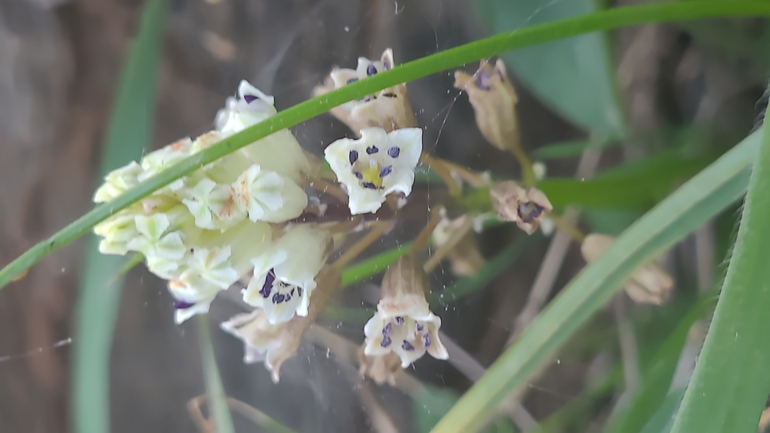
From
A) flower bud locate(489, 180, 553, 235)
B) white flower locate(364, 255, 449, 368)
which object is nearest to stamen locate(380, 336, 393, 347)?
white flower locate(364, 255, 449, 368)

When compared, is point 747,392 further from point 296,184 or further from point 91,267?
point 91,267

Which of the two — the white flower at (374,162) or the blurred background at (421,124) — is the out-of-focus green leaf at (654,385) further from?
the white flower at (374,162)

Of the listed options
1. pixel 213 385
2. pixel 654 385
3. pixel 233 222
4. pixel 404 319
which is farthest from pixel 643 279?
pixel 213 385

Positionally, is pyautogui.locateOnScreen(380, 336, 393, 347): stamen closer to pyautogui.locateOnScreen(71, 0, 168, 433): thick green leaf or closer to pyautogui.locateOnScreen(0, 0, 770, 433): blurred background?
pyautogui.locateOnScreen(0, 0, 770, 433): blurred background

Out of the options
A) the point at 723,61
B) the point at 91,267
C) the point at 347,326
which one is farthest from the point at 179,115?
the point at 723,61

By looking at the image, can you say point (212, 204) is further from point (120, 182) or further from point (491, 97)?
point (491, 97)

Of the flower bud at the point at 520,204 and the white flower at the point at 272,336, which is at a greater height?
the white flower at the point at 272,336

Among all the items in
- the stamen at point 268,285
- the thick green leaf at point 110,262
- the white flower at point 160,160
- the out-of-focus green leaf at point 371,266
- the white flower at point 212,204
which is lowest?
the out-of-focus green leaf at point 371,266

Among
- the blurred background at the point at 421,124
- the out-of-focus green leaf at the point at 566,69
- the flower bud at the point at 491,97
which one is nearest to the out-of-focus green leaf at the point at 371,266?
the blurred background at the point at 421,124
